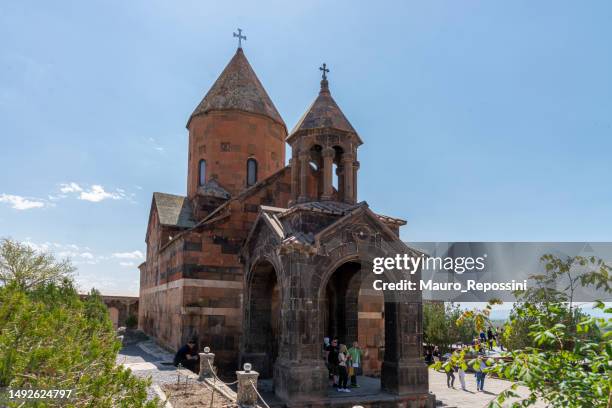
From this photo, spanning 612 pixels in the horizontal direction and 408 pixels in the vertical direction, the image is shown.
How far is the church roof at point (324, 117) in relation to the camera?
13281mm

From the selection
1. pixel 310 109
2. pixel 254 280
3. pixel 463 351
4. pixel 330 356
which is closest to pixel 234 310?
pixel 254 280

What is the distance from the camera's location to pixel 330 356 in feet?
42.0

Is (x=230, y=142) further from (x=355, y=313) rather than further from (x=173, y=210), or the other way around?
(x=355, y=313)

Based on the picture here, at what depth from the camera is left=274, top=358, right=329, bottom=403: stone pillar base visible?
10.2 metres

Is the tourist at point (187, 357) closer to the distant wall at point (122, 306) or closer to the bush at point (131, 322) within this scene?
the bush at point (131, 322)

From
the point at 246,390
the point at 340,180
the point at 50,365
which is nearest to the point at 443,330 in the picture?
the point at 340,180

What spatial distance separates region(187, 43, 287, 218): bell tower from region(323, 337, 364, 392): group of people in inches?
348

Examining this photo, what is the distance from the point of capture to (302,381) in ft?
33.6

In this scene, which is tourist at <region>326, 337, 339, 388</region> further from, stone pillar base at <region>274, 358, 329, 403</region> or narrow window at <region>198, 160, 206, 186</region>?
narrow window at <region>198, 160, 206, 186</region>

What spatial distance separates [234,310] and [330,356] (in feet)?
13.1

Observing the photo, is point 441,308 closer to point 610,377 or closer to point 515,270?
point 515,270

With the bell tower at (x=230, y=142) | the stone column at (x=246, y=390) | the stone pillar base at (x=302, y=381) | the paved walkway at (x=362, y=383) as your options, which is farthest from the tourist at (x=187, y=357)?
the bell tower at (x=230, y=142)

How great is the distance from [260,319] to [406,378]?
4780 millimetres

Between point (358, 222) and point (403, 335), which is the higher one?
point (358, 222)
